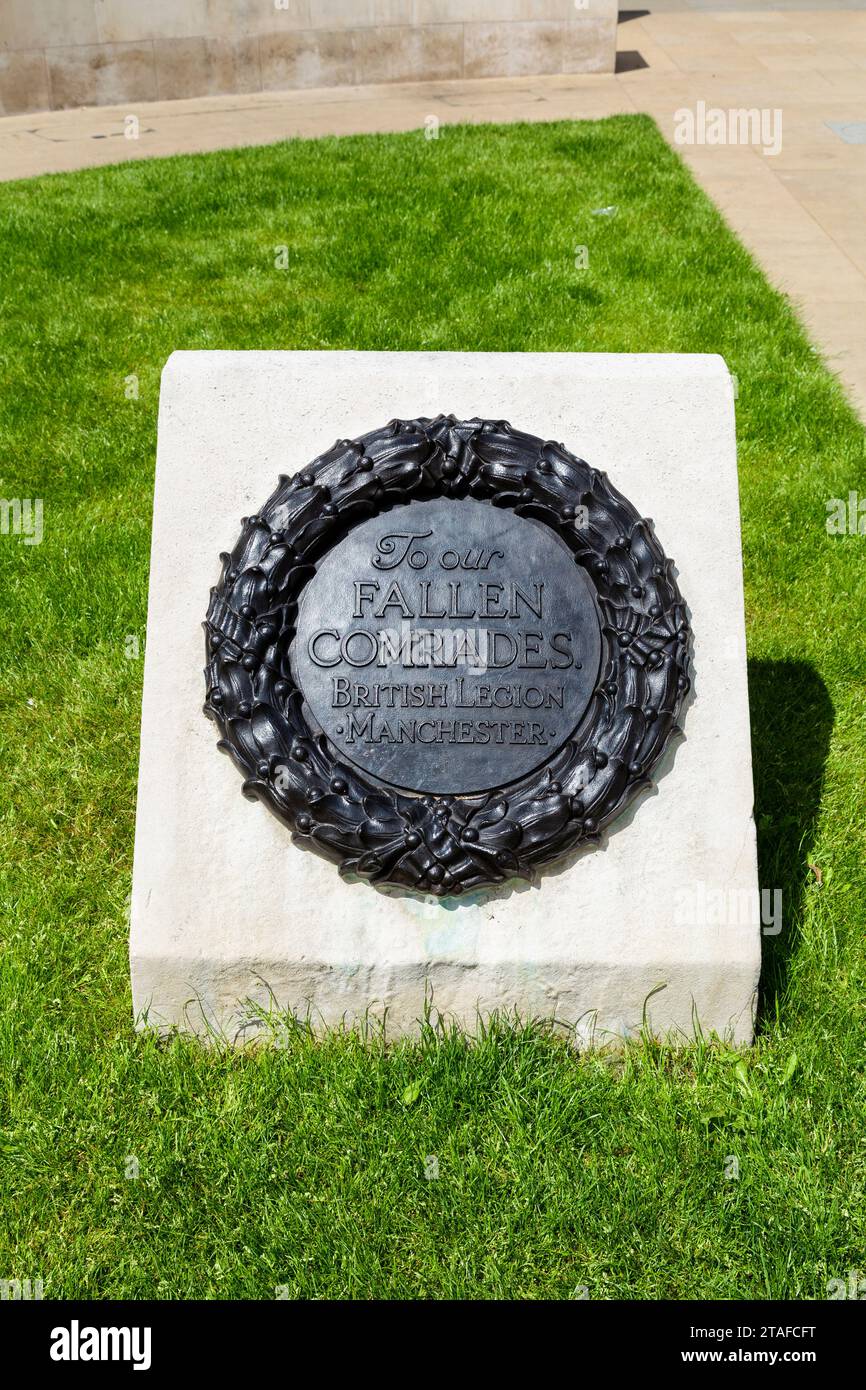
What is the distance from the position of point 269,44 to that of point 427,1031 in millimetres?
11505

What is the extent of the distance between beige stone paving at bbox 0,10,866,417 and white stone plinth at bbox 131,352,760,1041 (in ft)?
14.3

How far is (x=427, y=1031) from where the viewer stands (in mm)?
3105

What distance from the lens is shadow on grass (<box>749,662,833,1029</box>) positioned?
3.42m

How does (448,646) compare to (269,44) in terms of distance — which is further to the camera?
(269,44)

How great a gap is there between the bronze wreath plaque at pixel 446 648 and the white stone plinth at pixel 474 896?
10cm

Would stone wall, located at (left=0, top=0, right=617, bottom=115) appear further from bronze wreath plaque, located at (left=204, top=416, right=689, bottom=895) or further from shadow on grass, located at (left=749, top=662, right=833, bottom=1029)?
bronze wreath plaque, located at (left=204, top=416, right=689, bottom=895)

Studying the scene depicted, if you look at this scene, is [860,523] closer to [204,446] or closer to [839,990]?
[839,990]

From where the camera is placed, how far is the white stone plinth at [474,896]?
3.04m

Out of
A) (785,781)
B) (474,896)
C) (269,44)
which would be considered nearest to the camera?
(474,896)

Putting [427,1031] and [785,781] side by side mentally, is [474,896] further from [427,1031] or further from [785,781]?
[785,781]

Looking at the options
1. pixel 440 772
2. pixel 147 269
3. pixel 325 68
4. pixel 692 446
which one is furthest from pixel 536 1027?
pixel 325 68

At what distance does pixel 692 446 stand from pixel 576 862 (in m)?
1.14

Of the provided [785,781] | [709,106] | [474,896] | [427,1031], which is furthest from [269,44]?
[427,1031]

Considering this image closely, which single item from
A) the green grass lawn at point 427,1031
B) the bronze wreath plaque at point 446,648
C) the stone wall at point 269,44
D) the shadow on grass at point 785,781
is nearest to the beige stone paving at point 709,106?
the stone wall at point 269,44
